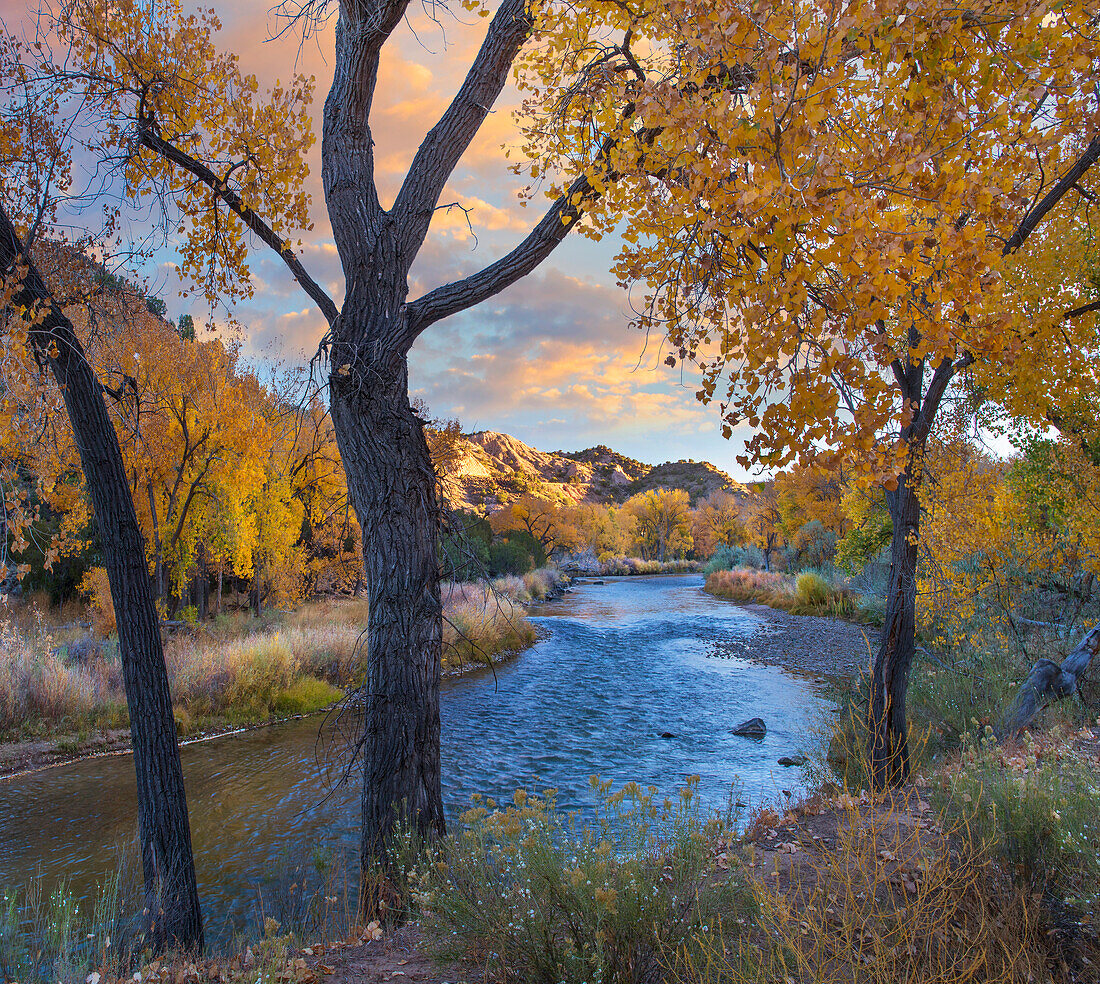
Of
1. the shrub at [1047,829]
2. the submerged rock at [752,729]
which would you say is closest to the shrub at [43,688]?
the submerged rock at [752,729]

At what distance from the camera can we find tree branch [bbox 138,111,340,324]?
4820mm

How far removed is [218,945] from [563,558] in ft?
175

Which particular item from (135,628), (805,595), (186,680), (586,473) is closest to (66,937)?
(135,628)

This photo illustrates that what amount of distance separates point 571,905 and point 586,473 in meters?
148

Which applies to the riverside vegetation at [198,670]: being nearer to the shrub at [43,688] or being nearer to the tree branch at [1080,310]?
the shrub at [43,688]

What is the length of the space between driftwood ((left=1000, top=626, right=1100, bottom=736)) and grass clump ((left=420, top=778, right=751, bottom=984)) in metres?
5.67

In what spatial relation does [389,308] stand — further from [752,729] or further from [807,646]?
[807,646]

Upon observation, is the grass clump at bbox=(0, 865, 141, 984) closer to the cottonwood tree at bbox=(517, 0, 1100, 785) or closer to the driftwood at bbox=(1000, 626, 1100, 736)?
the cottonwood tree at bbox=(517, 0, 1100, 785)

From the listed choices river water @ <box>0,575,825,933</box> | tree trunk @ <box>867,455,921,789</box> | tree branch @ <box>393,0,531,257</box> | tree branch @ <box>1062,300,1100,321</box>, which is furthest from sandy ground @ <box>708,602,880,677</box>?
tree branch @ <box>393,0,531,257</box>

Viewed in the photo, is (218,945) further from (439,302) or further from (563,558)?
(563,558)

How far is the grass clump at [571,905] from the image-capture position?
261cm

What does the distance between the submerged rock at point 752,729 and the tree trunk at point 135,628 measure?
8.41m

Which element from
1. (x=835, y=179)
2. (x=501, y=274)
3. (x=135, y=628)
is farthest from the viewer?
(x=135, y=628)

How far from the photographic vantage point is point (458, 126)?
456 cm
